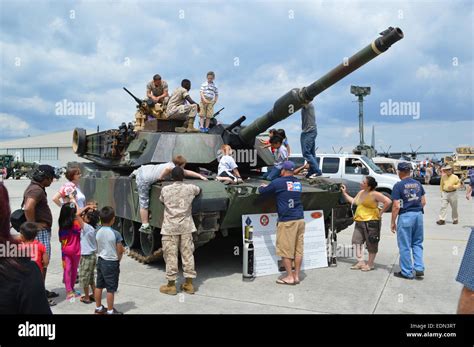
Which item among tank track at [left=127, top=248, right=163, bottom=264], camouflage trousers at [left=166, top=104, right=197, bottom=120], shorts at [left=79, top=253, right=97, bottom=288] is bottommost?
tank track at [left=127, top=248, right=163, bottom=264]

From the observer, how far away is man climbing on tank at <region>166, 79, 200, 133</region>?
8.78 m

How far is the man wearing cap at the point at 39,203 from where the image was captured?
17.1 ft

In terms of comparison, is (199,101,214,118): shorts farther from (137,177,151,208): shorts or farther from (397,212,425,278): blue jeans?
(397,212,425,278): blue jeans

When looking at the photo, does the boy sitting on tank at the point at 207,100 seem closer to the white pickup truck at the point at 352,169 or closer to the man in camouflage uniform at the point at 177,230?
the man in camouflage uniform at the point at 177,230

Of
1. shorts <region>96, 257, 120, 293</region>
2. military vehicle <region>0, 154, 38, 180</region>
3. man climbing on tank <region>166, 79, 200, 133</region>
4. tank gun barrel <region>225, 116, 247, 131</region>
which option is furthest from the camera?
military vehicle <region>0, 154, 38, 180</region>

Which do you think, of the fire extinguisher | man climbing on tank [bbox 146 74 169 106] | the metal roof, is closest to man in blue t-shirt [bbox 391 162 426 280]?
the fire extinguisher

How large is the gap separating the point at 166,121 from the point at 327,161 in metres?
7.36

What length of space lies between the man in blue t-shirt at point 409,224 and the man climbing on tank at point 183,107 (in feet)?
13.4

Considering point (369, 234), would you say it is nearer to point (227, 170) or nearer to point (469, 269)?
point (227, 170)

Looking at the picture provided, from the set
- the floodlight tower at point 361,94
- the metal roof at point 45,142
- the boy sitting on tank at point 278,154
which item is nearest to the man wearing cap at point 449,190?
the boy sitting on tank at point 278,154

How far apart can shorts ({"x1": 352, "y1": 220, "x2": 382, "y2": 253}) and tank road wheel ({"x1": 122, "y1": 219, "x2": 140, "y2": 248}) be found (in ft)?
13.0

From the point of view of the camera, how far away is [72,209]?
566cm

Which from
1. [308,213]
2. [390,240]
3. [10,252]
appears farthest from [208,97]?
[10,252]
